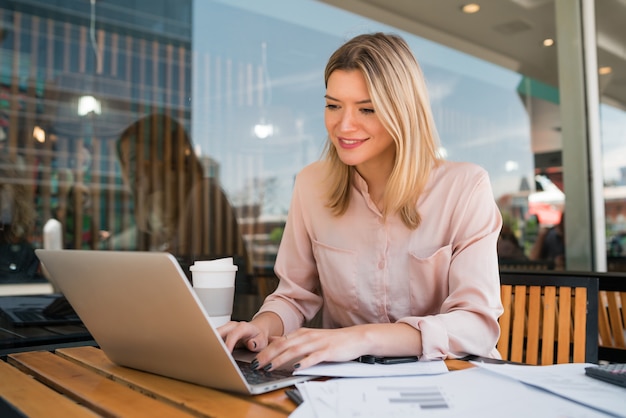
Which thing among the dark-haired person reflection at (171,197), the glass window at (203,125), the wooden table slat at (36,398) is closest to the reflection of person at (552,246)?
the glass window at (203,125)

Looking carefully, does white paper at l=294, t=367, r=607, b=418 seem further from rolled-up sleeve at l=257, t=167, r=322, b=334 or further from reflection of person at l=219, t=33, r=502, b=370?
rolled-up sleeve at l=257, t=167, r=322, b=334

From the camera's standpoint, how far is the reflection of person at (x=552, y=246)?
3.67 metres

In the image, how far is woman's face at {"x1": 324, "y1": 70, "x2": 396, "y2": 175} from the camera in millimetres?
1258

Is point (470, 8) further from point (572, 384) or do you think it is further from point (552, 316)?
point (572, 384)

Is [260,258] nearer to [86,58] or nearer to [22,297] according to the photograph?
[86,58]

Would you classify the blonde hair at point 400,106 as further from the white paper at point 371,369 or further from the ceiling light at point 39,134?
the ceiling light at point 39,134

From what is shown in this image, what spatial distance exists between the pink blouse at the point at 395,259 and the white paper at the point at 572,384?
0.76 feet

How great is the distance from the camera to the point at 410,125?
4.25 ft

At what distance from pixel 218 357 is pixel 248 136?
3.52 metres

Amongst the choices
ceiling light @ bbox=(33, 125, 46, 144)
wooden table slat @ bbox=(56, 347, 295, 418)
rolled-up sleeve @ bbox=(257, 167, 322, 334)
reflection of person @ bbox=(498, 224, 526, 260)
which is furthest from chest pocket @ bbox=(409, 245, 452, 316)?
reflection of person @ bbox=(498, 224, 526, 260)

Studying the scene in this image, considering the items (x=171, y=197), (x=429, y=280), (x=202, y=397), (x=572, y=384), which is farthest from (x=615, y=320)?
(x=171, y=197)

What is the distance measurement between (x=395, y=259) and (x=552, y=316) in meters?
0.41

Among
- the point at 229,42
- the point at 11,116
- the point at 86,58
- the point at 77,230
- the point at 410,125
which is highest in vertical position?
the point at 229,42

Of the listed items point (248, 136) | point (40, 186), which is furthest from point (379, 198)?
point (248, 136)
